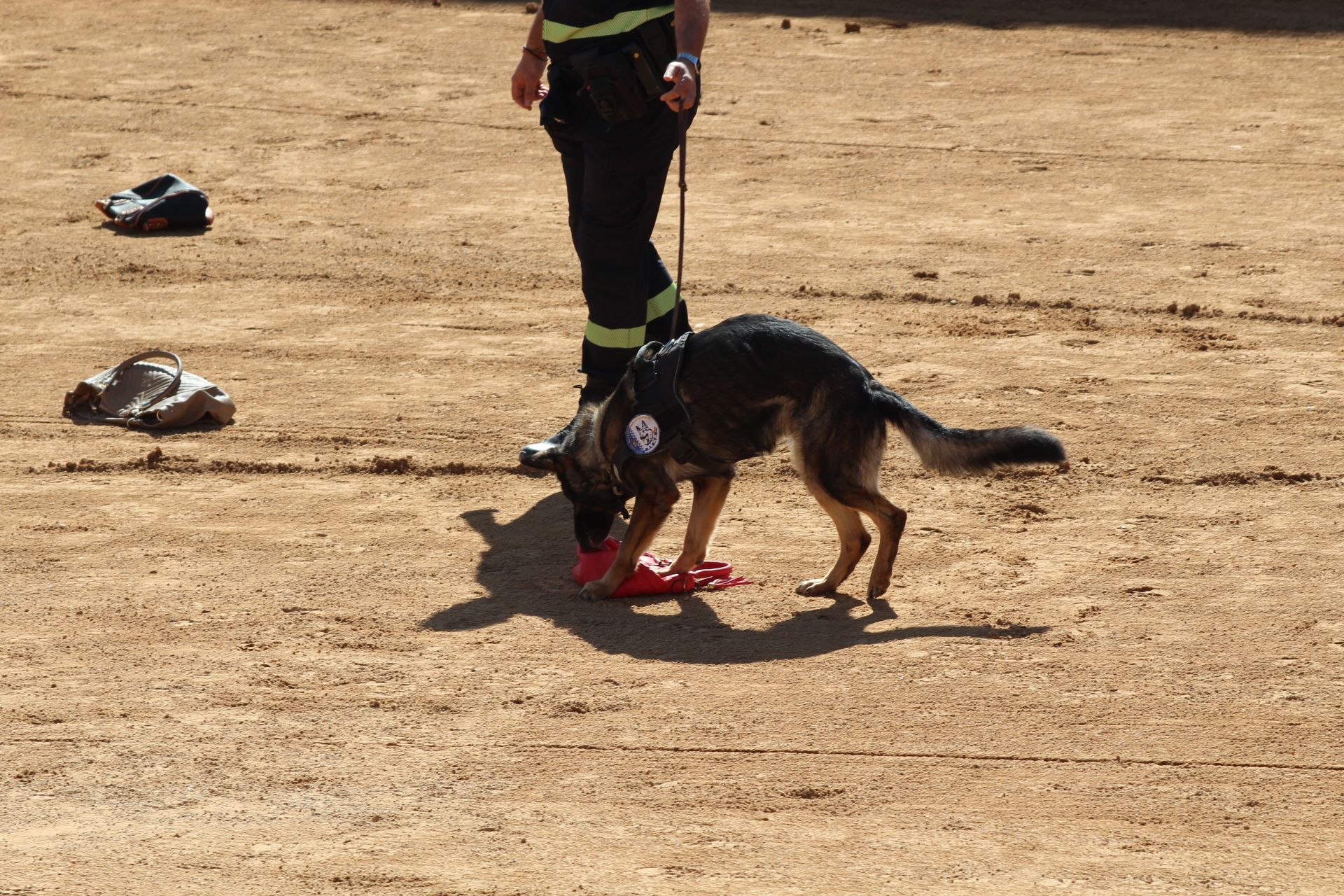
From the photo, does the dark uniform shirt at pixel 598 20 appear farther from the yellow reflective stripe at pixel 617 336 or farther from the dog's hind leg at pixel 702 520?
the dog's hind leg at pixel 702 520

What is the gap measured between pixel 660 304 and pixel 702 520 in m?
1.14

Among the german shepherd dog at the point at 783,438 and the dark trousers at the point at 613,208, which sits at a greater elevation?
the dark trousers at the point at 613,208

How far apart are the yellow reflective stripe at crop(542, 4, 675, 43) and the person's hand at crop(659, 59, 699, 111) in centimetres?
36

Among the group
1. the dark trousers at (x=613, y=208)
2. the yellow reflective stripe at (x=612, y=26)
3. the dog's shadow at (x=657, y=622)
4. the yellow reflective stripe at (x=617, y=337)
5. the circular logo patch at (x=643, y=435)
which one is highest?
the yellow reflective stripe at (x=612, y=26)

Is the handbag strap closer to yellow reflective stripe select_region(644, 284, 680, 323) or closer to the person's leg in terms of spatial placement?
the person's leg

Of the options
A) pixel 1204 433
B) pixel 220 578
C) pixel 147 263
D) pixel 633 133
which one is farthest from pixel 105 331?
pixel 1204 433

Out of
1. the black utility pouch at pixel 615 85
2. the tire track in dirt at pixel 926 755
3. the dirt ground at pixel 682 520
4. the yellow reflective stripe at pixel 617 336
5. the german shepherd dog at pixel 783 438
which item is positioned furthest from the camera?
the yellow reflective stripe at pixel 617 336

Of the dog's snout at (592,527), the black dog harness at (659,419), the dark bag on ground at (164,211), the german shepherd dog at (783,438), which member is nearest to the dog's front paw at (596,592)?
the german shepherd dog at (783,438)

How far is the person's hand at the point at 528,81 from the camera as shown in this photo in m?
6.17

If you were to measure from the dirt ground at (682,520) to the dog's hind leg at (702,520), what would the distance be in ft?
0.64

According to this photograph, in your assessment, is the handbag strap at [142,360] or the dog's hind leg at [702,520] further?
the handbag strap at [142,360]

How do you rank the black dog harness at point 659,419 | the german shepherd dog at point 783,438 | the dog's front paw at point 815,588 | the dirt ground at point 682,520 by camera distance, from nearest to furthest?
the dirt ground at point 682,520 < the german shepherd dog at point 783,438 < the black dog harness at point 659,419 < the dog's front paw at point 815,588

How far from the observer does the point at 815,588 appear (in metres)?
5.35

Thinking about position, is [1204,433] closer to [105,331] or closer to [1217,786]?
[1217,786]
